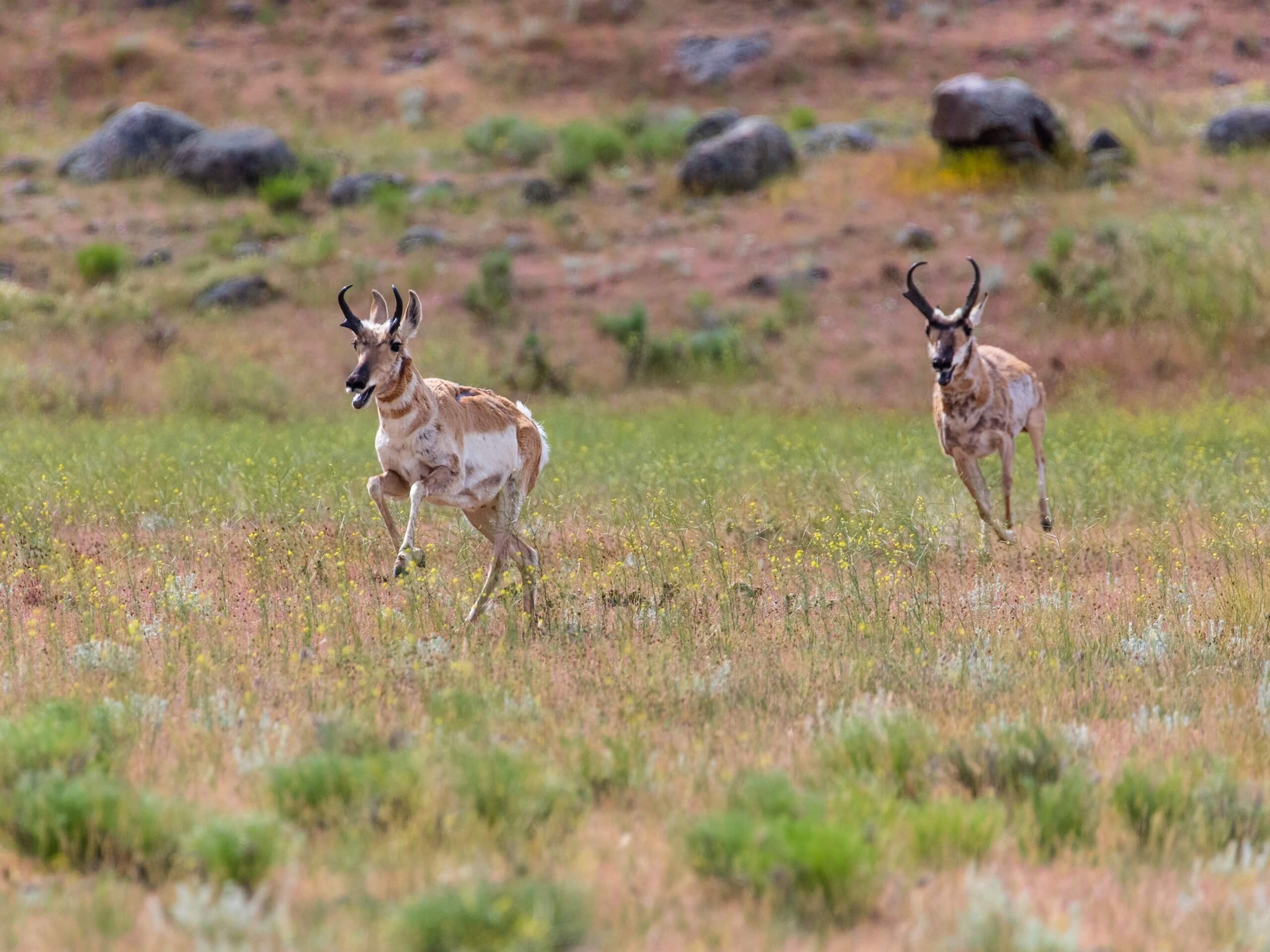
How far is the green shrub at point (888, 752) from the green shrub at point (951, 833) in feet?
1.56

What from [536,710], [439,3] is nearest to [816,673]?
[536,710]

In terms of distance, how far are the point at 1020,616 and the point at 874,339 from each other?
18.4 m

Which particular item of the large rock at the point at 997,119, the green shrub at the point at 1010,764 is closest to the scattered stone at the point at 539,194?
the large rock at the point at 997,119

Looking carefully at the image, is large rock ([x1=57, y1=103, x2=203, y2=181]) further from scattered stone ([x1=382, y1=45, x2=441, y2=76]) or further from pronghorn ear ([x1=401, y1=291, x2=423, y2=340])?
pronghorn ear ([x1=401, y1=291, x2=423, y2=340])

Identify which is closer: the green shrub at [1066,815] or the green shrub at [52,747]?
the green shrub at [1066,815]

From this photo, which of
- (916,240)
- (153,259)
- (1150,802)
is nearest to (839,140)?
(916,240)

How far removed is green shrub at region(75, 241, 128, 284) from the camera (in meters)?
30.5

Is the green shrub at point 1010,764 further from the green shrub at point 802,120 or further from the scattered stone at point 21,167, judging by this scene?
the scattered stone at point 21,167

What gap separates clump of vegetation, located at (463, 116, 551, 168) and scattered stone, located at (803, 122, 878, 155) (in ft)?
22.1

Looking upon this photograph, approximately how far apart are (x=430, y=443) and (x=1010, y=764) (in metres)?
4.55

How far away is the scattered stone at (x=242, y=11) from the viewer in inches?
1898

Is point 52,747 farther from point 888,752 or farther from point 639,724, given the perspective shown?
point 888,752

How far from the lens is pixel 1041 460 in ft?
43.5

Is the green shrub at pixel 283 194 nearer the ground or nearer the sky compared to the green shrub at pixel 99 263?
nearer the sky
